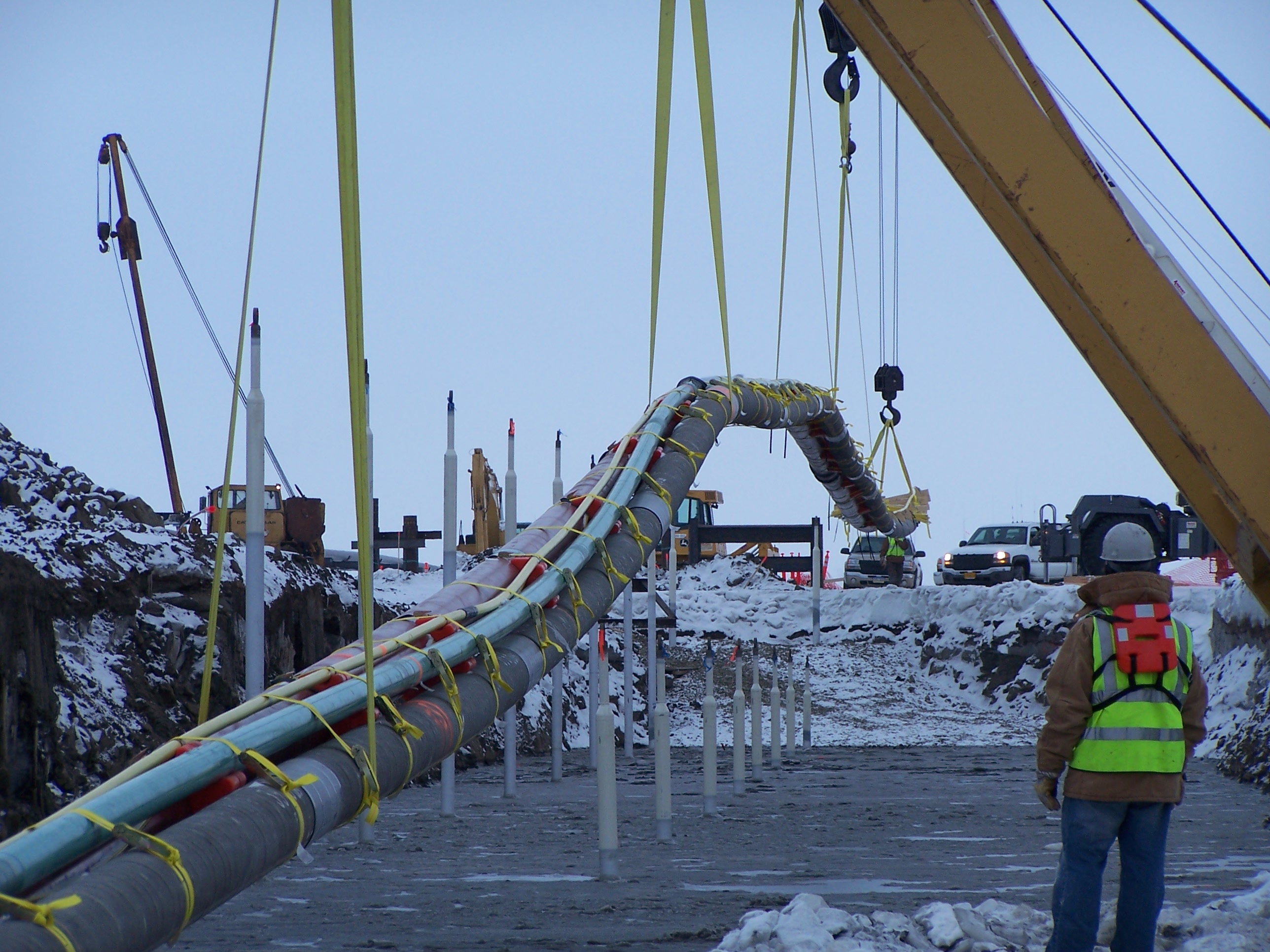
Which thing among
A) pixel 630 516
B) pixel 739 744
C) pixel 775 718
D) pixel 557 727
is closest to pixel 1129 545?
pixel 630 516

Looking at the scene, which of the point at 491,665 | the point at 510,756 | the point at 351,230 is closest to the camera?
the point at 351,230

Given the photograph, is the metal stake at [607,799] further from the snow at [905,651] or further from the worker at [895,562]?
the worker at [895,562]

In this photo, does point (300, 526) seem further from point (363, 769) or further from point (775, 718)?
point (363, 769)

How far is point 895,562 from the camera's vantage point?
28344 millimetres

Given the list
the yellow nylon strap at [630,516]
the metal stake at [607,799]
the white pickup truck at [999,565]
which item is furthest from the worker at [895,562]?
the metal stake at [607,799]

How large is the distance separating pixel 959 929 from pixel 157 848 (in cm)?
334

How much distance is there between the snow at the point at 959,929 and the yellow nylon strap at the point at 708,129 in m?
2.87

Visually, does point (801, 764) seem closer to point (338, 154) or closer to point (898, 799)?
point (898, 799)

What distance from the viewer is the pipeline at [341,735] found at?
10.5ft

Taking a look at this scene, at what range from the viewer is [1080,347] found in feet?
22.2

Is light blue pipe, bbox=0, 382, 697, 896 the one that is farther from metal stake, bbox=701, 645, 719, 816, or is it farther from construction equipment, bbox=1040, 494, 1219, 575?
metal stake, bbox=701, 645, 719, 816

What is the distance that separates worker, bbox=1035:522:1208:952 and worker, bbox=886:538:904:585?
77.1 ft

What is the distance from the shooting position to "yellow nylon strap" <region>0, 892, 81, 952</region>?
294 cm

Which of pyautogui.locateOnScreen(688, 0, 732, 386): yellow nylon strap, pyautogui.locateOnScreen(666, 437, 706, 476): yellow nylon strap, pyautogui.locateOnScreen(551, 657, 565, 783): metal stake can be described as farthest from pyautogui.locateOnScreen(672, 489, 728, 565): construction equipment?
pyautogui.locateOnScreen(688, 0, 732, 386): yellow nylon strap
